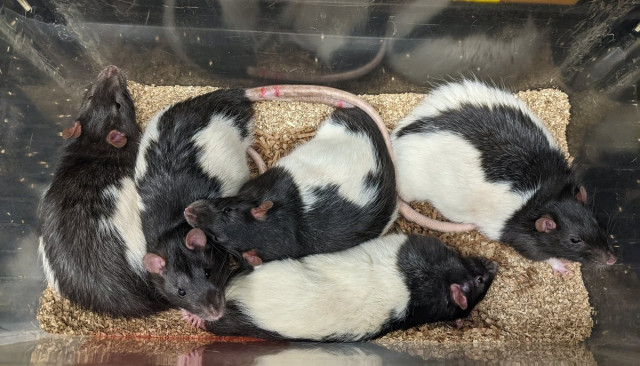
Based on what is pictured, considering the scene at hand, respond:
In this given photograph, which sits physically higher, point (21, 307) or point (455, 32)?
point (455, 32)

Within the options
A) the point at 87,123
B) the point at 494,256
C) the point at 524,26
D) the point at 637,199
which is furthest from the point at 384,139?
the point at 87,123

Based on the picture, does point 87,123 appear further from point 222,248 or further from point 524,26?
point 524,26

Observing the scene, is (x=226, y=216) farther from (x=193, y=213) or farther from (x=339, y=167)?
(x=339, y=167)

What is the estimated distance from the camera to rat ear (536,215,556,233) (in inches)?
125

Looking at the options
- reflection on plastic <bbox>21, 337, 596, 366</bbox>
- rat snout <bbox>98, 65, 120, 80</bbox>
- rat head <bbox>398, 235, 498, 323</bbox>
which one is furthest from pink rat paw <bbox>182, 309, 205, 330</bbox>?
rat snout <bbox>98, 65, 120, 80</bbox>

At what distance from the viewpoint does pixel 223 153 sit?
335 cm

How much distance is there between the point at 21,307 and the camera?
356 cm

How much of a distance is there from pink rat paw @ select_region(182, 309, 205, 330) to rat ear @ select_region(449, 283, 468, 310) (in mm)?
1716

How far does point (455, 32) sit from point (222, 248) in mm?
2463

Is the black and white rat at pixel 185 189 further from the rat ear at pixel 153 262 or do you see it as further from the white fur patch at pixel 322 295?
the white fur patch at pixel 322 295

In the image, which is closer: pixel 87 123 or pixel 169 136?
pixel 169 136

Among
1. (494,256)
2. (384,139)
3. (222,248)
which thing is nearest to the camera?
(222,248)

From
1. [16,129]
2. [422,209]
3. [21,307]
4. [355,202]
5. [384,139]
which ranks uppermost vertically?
[16,129]

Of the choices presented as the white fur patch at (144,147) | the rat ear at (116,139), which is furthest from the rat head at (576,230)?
the rat ear at (116,139)
